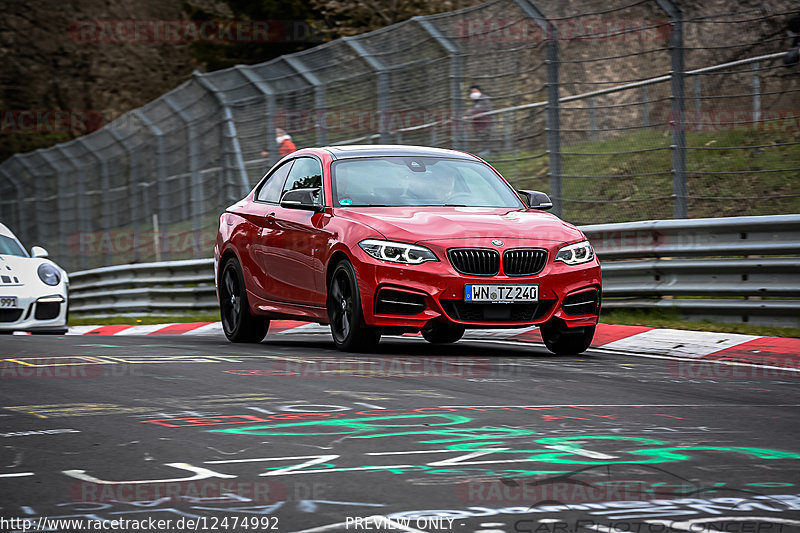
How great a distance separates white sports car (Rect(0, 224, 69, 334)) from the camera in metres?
13.8

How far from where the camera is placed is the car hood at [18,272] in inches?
547

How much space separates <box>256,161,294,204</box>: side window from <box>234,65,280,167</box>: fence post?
20.0 ft

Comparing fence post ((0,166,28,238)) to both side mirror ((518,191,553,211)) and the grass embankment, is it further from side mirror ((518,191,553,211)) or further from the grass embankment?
side mirror ((518,191,553,211))

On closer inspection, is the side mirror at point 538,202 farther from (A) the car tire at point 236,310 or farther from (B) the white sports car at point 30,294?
(B) the white sports car at point 30,294

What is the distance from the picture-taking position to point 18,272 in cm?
1410

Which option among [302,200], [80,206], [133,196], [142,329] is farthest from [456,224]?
[80,206]

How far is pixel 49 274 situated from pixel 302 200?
539 cm

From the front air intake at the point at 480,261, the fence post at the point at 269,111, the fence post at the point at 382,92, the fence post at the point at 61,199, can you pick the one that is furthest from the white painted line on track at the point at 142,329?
the fence post at the point at 61,199

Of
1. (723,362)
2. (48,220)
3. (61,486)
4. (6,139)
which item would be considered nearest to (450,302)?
(723,362)

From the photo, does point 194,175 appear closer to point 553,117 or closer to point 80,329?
point 80,329

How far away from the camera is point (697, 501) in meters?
4.22

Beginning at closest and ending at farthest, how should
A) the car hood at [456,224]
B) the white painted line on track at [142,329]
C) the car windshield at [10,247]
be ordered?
1. the car hood at [456,224]
2. the car windshield at [10,247]
3. the white painted line on track at [142,329]

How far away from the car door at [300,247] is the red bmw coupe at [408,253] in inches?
0.5

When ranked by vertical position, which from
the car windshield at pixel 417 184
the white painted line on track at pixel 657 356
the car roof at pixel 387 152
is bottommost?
the white painted line on track at pixel 657 356
